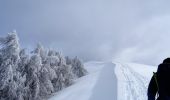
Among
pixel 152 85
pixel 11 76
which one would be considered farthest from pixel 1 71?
pixel 152 85

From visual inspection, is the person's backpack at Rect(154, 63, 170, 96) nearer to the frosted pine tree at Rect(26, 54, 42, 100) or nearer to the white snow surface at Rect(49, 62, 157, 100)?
the white snow surface at Rect(49, 62, 157, 100)

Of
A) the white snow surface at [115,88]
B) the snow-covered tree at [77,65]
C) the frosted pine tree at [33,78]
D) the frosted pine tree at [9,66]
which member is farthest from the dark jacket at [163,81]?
the snow-covered tree at [77,65]

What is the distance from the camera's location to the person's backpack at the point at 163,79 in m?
4.43

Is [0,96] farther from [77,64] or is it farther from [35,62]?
[77,64]

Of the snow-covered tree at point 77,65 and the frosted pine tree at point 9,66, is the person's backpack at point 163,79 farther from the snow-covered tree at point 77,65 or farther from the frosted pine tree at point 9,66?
the snow-covered tree at point 77,65

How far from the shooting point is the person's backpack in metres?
4.43

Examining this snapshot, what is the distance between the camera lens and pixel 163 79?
14.6 ft

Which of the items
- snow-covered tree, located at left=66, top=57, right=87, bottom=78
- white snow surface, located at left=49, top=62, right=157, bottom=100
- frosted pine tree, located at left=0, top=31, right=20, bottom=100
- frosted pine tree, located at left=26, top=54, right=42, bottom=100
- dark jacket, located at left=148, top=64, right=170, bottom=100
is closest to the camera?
dark jacket, located at left=148, top=64, right=170, bottom=100

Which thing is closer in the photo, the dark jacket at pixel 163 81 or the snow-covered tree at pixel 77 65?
the dark jacket at pixel 163 81

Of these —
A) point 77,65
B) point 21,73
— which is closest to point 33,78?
point 21,73

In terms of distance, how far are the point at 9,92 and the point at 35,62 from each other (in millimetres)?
5852

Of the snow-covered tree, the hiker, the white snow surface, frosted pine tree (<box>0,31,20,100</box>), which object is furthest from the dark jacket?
the snow-covered tree

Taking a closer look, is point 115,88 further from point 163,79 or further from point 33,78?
point 163,79

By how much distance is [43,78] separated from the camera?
37469 millimetres
